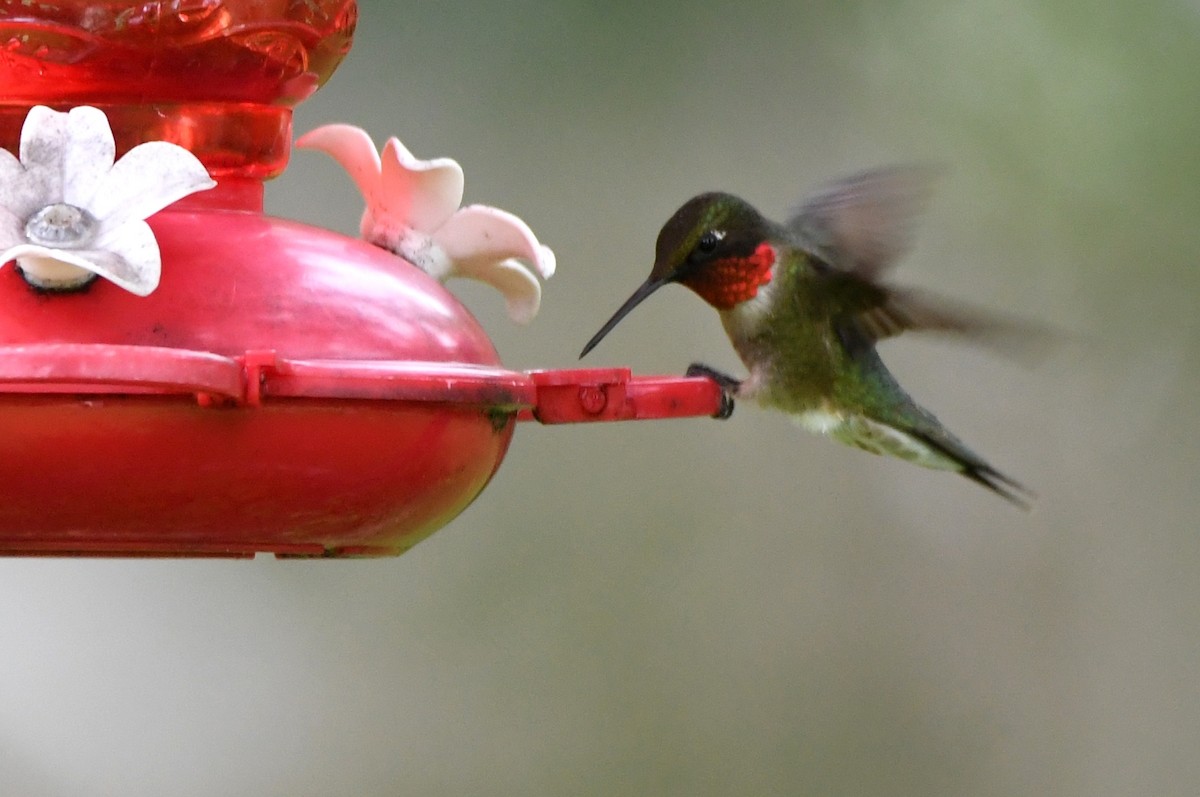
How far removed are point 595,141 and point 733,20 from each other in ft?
1.77

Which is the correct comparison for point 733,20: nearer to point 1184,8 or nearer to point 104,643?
point 1184,8

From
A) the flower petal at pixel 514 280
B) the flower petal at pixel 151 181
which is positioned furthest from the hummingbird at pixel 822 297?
the flower petal at pixel 151 181

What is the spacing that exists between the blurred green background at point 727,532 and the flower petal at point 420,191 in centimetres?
191

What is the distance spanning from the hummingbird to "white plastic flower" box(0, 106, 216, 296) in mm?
945

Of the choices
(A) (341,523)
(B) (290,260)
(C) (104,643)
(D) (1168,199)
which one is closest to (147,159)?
(B) (290,260)

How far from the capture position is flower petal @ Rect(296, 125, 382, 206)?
196 centimetres

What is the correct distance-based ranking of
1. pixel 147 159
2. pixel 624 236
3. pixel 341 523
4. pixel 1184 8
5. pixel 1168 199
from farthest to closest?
1. pixel 624 236
2. pixel 1168 199
3. pixel 1184 8
4. pixel 341 523
5. pixel 147 159

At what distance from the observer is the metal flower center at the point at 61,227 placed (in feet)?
4.55

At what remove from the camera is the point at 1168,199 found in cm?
398

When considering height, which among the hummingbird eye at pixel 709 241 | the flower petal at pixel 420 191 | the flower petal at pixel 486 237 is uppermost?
the hummingbird eye at pixel 709 241

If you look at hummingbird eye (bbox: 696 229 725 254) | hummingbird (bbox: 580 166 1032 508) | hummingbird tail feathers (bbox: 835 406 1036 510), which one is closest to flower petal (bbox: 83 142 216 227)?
hummingbird (bbox: 580 166 1032 508)

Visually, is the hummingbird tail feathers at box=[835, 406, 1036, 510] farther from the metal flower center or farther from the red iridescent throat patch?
the metal flower center

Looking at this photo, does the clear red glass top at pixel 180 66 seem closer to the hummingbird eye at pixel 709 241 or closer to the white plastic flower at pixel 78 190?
the white plastic flower at pixel 78 190

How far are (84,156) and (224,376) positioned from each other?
28 cm
